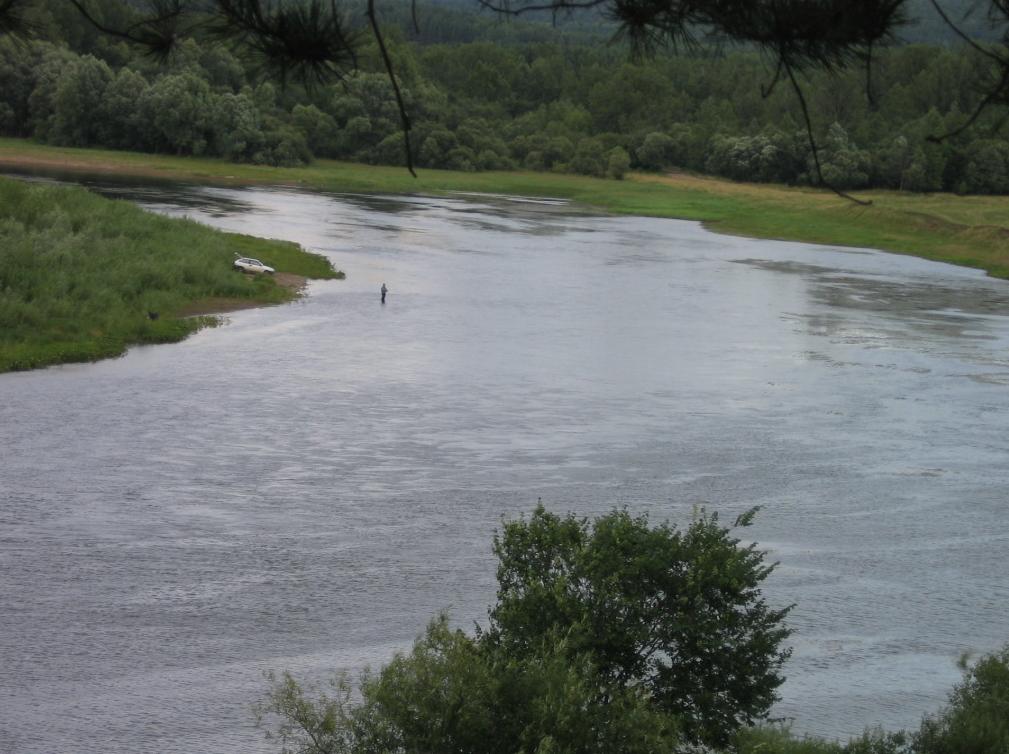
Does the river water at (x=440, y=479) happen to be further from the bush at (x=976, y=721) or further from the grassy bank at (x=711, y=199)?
the grassy bank at (x=711, y=199)

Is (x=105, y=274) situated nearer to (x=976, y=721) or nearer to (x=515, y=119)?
(x=976, y=721)

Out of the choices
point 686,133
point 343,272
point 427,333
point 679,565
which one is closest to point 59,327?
point 427,333

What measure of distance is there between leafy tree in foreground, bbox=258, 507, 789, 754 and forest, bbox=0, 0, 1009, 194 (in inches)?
1598

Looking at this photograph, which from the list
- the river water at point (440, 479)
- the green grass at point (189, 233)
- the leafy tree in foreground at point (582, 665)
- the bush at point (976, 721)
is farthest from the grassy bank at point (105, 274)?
the bush at point (976, 721)

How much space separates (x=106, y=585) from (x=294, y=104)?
73.4 m

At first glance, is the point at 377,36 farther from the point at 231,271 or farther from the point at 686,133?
the point at 686,133

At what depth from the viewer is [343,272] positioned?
141 feet

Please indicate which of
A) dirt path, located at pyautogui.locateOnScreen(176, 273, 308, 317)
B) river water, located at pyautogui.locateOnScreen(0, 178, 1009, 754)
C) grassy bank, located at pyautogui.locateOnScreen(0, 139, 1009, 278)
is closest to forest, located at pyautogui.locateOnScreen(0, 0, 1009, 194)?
grassy bank, located at pyautogui.locateOnScreen(0, 139, 1009, 278)

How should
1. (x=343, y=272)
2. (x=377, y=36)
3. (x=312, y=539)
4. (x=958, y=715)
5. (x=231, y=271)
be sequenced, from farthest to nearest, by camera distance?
(x=343, y=272) → (x=231, y=271) → (x=312, y=539) → (x=958, y=715) → (x=377, y=36)

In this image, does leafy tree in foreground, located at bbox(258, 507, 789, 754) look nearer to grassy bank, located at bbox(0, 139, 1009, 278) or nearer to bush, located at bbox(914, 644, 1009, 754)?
bush, located at bbox(914, 644, 1009, 754)

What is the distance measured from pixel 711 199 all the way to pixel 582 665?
6914 centimetres

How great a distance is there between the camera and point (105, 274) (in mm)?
34844

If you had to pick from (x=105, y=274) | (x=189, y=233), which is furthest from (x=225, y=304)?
(x=189, y=233)

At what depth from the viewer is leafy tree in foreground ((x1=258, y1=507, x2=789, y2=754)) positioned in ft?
34.2
